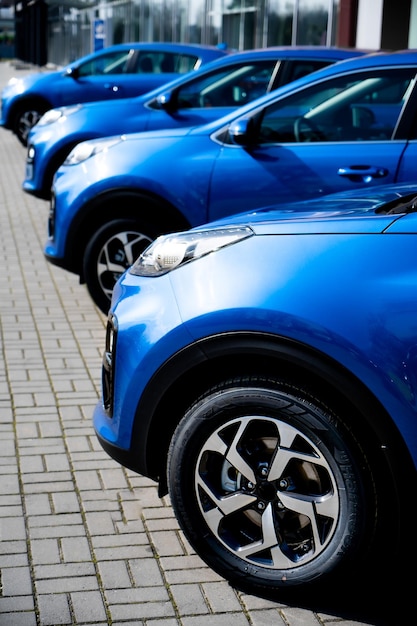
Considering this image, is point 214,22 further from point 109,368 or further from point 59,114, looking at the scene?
point 109,368

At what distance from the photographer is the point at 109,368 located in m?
3.62

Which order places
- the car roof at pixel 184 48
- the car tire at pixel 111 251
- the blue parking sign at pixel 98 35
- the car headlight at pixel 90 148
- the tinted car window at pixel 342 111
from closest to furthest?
the tinted car window at pixel 342 111
the car tire at pixel 111 251
the car headlight at pixel 90 148
the car roof at pixel 184 48
the blue parking sign at pixel 98 35

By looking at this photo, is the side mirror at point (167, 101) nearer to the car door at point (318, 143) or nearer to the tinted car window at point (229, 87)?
the tinted car window at point (229, 87)

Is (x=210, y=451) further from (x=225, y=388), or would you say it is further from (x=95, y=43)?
(x=95, y=43)

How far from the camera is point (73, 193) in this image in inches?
270

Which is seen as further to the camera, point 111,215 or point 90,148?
point 90,148

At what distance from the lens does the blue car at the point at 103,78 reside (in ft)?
44.4

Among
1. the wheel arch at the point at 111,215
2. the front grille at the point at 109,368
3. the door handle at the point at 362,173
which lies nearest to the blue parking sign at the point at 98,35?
the wheel arch at the point at 111,215

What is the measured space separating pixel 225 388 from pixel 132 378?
38 centimetres

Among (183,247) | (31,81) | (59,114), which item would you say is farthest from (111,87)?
(183,247)

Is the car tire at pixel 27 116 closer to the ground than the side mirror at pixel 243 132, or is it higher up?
closer to the ground

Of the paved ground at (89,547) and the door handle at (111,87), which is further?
the door handle at (111,87)

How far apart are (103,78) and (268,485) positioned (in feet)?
38.9

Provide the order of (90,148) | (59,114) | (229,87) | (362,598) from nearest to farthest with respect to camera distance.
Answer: (362,598) < (90,148) < (229,87) < (59,114)
